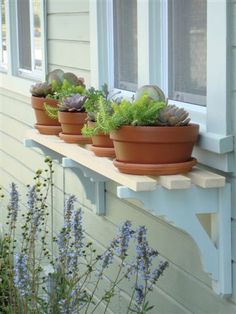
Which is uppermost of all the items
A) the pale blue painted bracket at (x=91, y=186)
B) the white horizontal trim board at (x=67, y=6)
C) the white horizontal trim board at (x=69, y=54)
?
the white horizontal trim board at (x=67, y=6)

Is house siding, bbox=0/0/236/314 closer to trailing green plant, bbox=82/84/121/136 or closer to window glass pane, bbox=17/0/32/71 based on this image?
window glass pane, bbox=17/0/32/71

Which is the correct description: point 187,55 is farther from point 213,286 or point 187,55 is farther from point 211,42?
point 213,286

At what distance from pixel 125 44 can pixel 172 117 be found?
3.48 ft

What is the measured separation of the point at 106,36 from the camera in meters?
3.97

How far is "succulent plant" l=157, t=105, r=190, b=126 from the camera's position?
281cm

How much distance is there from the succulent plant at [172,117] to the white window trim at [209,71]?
11 cm

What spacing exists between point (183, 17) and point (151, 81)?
322mm

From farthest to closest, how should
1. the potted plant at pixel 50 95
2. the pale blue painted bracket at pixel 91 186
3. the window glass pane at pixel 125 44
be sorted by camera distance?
the pale blue painted bracket at pixel 91 186 < the potted plant at pixel 50 95 < the window glass pane at pixel 125 44

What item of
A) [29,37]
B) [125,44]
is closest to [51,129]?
[125,44]

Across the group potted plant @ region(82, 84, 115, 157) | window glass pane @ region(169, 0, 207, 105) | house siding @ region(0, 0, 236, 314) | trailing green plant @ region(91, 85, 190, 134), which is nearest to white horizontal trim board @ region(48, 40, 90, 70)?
house siding @ region(0, 0, 236, 314)

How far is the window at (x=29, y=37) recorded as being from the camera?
561cm

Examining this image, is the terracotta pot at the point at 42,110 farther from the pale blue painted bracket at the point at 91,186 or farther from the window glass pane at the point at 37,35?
the window glass pane at the point at 37,35

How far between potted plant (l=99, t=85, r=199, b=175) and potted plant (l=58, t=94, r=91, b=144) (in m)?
0.71

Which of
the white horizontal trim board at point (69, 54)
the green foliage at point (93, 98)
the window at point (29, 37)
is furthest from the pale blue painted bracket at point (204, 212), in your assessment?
the window at point (29, 37)
